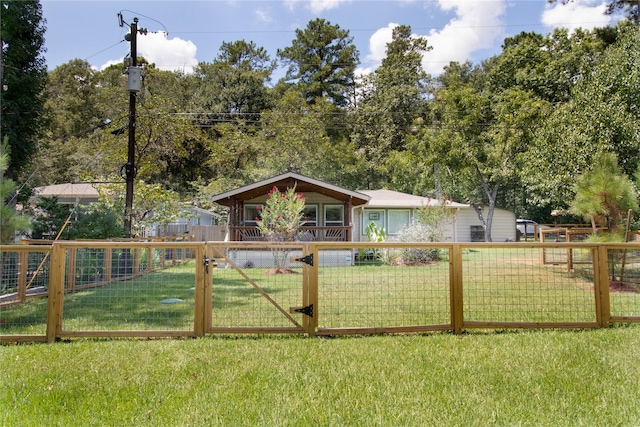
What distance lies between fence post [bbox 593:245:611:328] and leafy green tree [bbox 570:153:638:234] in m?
4.06

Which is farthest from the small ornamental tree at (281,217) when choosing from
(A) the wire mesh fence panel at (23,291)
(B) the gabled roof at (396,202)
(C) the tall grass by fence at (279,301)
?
(B) the gabled roof at (396,202)

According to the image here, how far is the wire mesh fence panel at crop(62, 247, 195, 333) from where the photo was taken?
5215mm

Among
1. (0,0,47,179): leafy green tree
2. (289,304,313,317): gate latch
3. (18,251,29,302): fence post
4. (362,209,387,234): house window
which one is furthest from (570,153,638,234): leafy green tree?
(0,0,47,179): leafy green tree

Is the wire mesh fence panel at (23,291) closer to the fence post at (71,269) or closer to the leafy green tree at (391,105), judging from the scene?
the fence post at (71,269)

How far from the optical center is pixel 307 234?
15766 mm

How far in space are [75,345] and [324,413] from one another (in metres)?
3.13

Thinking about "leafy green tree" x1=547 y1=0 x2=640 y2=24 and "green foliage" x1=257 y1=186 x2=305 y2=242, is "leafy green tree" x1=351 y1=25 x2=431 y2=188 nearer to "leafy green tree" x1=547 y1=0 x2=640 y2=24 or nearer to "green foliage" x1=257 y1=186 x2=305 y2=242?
"leafy green tree" x1=547 y1=0 x2=640 y2=24

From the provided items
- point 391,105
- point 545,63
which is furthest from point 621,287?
point 391,105

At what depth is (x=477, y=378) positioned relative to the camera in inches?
132

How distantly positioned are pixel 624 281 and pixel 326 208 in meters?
12.4

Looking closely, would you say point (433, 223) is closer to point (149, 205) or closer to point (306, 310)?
point (149, 205)

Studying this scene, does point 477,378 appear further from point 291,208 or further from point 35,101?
point 35,101

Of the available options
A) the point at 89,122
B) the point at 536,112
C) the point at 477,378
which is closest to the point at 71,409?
the point at 477,378

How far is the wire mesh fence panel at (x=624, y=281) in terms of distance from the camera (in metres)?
5.81
